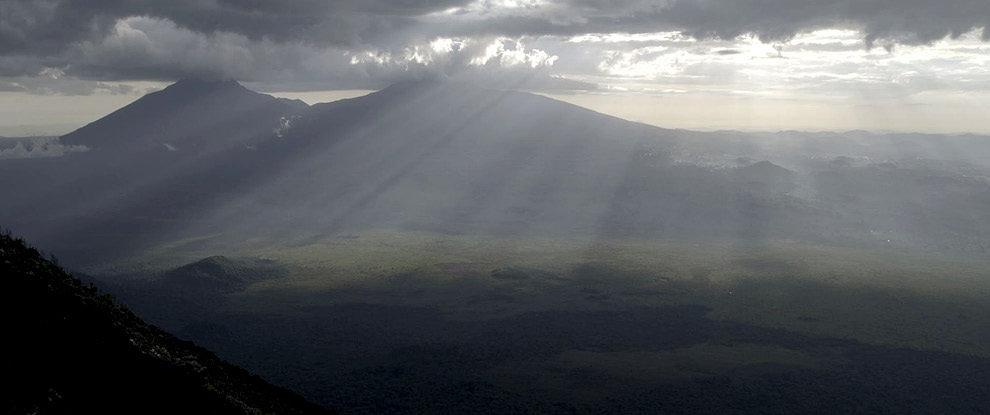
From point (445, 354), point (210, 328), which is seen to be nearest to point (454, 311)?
point (445, 354)

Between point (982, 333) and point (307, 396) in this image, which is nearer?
point (307, 396)

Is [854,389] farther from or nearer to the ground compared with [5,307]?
nearer to the ground

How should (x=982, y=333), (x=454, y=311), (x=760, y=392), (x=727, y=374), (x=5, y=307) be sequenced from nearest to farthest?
(x=5, y=307)
(x=760, y=392)
(x=727, y=374)
(x=982, y=333)
(x=454, y=311)

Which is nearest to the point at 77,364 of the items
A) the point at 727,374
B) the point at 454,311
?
the point at 727,374

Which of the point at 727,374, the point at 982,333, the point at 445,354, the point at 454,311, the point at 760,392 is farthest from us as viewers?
the point at 454,311

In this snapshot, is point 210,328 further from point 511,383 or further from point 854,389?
point 854,389

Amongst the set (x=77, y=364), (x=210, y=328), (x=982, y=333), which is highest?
(x=77, y=364)

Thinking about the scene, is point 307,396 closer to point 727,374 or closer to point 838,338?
point 727,374
